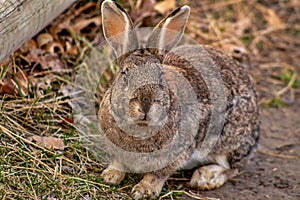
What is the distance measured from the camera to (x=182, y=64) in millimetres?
4797

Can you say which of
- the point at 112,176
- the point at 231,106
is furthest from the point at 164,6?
the point at 112,176

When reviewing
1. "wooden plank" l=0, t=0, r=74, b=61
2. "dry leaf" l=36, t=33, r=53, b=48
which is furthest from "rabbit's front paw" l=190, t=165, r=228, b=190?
"dry leaf" l=36, t=33, r=53, b=48

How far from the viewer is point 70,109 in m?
5.12

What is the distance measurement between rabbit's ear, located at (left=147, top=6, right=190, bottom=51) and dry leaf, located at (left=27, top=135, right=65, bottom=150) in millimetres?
1140

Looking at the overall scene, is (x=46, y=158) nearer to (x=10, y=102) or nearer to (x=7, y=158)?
(x=7, y=158)

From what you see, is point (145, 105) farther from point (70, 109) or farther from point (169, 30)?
point (70, 109)

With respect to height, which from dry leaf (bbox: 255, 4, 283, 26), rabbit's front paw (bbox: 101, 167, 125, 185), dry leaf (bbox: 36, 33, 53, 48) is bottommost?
dry leaf (bbox: 255, 4, 283, 26)

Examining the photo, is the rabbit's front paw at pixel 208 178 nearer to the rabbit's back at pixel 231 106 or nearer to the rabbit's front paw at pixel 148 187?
the rabbit's back at pixel 231 106

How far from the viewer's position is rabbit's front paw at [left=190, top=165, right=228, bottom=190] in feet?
15.3

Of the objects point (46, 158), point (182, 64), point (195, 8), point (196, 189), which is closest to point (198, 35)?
point (195, 8)

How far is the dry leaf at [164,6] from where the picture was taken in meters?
6.78

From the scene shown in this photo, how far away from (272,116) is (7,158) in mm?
3219

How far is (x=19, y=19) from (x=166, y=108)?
1.34 m

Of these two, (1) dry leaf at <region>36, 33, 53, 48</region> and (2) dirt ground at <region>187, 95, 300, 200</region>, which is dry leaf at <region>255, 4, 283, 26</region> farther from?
(1) dry leaf at <region>36, 33, 53, 48</region>
